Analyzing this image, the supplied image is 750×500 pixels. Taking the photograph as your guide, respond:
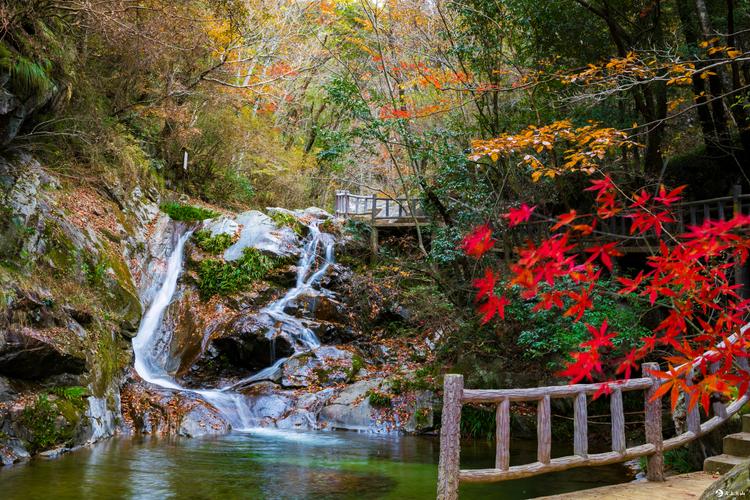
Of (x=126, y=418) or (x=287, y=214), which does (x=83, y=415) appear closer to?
(x=126, y=418)

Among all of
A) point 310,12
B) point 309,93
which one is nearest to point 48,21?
point 310,12

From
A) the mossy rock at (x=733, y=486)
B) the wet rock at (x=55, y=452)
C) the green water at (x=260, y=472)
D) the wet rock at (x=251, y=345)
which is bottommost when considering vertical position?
the green water at (x=260, y=472)

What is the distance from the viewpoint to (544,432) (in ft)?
14.5

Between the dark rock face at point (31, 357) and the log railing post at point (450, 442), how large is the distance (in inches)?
234

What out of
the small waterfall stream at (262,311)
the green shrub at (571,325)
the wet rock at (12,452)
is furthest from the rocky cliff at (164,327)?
the green shrub at (571,325)

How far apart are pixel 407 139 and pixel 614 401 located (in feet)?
23.8

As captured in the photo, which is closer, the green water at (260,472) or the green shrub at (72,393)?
the green water at (260,472)

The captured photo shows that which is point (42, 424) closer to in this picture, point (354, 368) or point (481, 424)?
point (354, 368)

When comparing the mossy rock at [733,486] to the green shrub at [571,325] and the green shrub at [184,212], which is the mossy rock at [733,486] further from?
the green shrub at [184,212]

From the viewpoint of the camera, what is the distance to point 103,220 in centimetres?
1241

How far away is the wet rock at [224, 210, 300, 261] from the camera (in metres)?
14.5

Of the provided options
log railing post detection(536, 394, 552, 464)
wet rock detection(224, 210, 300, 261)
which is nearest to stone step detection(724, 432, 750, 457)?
log railing post detection(536, 394, 552, 464)

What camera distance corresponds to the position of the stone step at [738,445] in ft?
16.8

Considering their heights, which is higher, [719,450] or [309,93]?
[309,93]
